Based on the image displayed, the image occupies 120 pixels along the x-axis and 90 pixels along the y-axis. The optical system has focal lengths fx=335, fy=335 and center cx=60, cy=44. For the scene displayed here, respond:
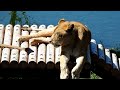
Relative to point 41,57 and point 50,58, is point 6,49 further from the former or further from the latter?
point 50,58

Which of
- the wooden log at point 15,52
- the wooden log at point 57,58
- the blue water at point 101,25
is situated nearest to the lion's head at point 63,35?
the wooden log at point 57,58

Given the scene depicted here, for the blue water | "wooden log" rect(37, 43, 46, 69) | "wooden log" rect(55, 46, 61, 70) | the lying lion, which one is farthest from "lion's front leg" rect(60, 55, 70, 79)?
the blue water

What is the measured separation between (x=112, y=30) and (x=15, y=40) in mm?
3797

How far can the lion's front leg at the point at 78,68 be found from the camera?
3.27 meters

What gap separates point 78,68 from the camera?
330cm

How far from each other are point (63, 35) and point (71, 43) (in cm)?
19

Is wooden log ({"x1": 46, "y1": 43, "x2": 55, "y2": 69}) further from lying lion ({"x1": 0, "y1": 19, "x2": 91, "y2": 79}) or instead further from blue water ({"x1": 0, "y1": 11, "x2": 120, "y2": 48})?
blue water ({"x1": 0, "y1": 11, "x2": 120, "y2": 48})

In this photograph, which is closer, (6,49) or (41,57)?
(41,57)

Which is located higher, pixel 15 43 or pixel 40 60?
pixel 15 43

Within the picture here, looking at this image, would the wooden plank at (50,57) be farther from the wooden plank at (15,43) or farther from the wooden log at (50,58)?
the wooden plank at (15,43)

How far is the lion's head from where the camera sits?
327cm

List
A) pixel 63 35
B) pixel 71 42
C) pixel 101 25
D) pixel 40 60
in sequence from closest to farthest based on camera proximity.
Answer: pixel 63 35, pixel 71 42, pixel 40 60, pixel 101 25

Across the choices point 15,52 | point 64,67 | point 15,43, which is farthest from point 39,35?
point 64,67

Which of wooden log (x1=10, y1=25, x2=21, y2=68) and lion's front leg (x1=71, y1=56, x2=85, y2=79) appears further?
wooden log (x1=10, y1=25, x2=21, y2=68)
